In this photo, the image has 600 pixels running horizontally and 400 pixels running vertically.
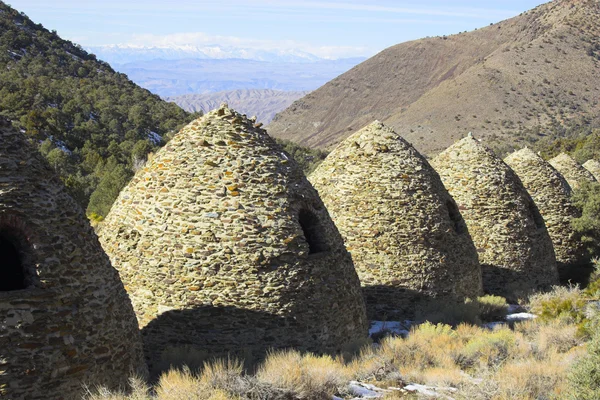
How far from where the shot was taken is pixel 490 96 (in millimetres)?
99250

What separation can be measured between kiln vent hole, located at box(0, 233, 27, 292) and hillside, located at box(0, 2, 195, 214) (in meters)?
23.8

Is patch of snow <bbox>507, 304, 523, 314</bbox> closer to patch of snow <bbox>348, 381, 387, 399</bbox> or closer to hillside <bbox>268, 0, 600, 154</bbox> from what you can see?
patch of snow <bbox>348, 381, 387, 399</bbox>

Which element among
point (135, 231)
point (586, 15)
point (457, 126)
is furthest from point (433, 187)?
point (586, 15)

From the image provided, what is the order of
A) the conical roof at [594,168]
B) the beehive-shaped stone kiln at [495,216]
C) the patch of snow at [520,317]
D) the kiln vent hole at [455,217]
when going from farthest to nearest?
the conical roof at [594,168], the beehive-shaped stone kiln at [495,216], the patch of snow at [520,317], the kiln vent hole at [455,217]

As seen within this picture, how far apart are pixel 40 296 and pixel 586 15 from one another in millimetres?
119008

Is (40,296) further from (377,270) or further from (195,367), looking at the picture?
(377,270)

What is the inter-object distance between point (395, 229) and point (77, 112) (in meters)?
41.6

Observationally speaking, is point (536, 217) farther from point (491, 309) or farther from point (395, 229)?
point (395, 229)

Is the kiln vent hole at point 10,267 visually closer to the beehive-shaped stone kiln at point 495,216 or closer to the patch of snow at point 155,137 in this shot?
the beehive-shaped stone kiln at point 495,216

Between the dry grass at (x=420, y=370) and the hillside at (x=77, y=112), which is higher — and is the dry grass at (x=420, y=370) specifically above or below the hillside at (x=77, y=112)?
below

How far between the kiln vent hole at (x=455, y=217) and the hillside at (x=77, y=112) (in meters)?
19.3

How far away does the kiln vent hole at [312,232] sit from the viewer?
11.4 meters

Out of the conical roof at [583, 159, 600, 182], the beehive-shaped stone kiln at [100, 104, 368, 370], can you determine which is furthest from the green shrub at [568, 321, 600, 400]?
the conical roof at [583, 159, 600, 182]

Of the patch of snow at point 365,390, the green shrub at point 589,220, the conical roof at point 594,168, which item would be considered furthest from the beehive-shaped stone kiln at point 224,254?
the conical roof at point 594,168
